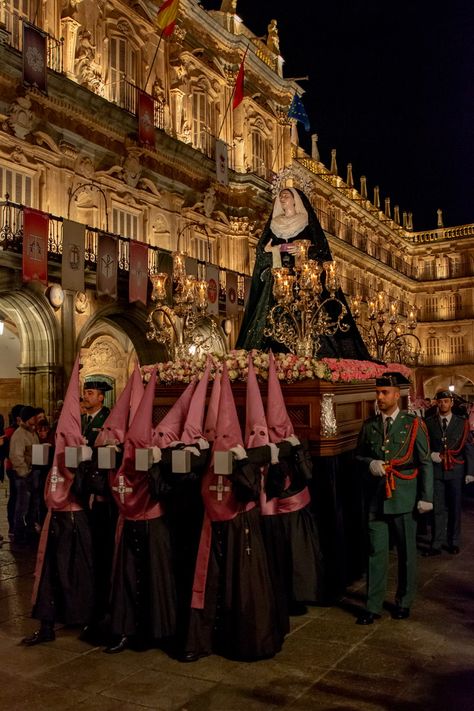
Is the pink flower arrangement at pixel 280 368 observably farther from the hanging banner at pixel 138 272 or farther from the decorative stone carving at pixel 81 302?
the hanging banner at pixel 138 272

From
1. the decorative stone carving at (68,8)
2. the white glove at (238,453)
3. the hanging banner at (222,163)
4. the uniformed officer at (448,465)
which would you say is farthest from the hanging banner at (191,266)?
the white glove at (238,453)

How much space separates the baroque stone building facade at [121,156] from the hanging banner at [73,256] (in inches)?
13.7

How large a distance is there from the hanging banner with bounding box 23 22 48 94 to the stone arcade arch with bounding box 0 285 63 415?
429cm

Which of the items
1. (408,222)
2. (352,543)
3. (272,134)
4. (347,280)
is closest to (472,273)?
(408,222)

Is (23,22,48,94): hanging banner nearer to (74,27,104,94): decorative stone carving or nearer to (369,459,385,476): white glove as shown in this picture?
(74,27,104,94): decorative stone carving

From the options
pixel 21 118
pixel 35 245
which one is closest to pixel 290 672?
pixel 35 245

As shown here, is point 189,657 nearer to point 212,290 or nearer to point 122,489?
point 122,489

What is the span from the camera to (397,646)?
4730mm

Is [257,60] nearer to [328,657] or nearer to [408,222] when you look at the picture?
[328,657]

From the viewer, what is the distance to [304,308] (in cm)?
766

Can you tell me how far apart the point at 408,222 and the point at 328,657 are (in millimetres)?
54723

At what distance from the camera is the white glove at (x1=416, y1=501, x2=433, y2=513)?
17.2ft

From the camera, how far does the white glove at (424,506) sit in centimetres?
525

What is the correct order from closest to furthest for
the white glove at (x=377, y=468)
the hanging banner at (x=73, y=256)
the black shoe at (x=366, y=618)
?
the black shoe at (x=366, y=618), the white glove at (x=377, y=468), the hanging banner at (x=73, y=256)
